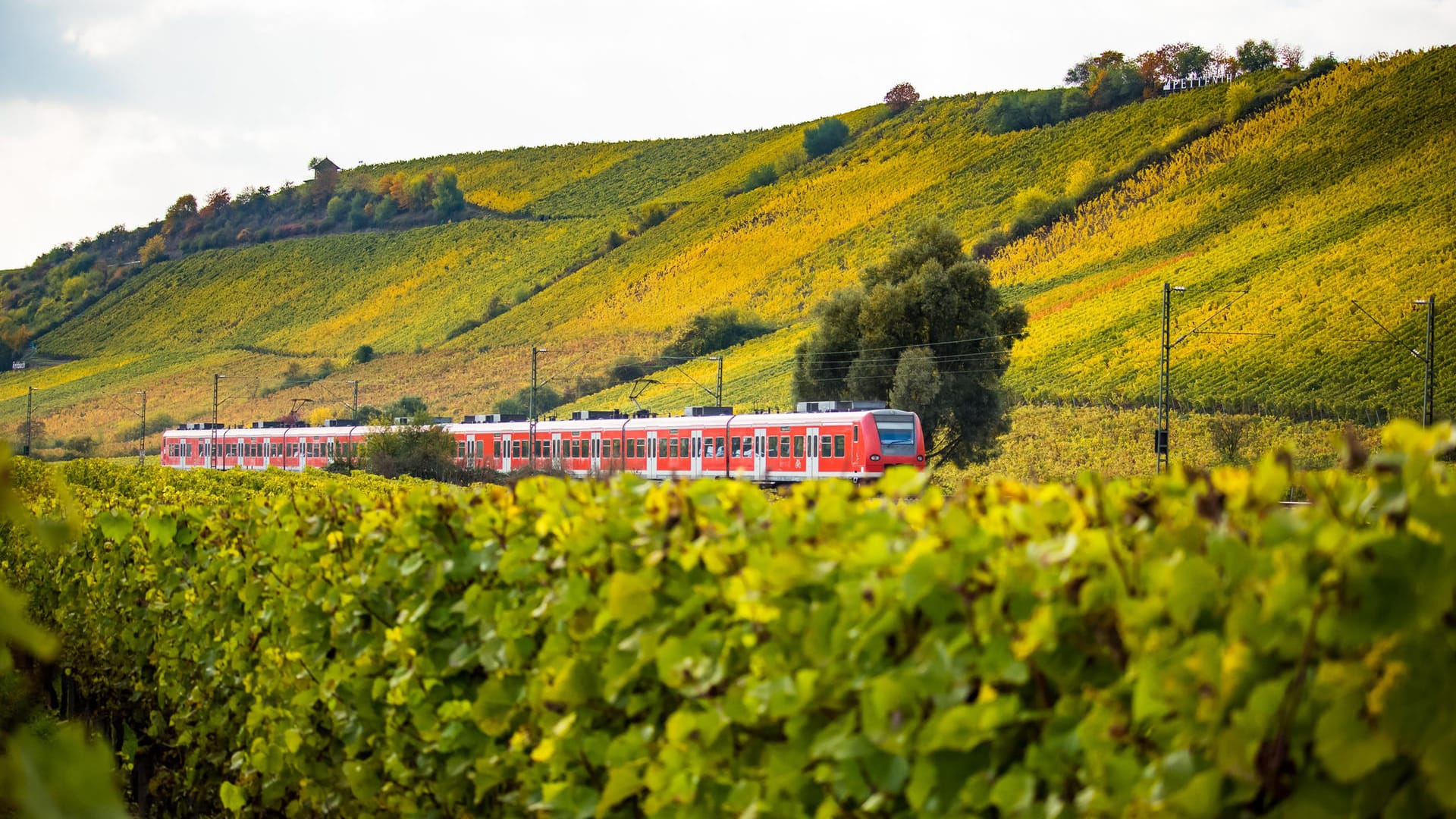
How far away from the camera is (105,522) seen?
7.41 meters

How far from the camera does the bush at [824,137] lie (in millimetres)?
130050

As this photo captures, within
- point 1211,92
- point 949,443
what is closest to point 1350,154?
point 1211,92

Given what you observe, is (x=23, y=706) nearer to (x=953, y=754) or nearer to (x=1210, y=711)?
(x=953, y=754)

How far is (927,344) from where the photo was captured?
52.2m

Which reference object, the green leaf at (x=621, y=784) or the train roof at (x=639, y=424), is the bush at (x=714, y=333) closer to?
the train roof at (x=639, y=424)

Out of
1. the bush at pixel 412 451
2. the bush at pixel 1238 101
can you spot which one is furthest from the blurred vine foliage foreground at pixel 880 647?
the bush at pixel 1238 101

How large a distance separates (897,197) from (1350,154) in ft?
116

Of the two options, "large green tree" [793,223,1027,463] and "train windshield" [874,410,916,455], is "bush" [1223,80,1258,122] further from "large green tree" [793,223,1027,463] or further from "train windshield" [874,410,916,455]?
"train windshield" [874,410,916,455]

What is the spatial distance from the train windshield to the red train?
0.06ft

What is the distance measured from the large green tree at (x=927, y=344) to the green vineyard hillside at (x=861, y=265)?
6836 mm

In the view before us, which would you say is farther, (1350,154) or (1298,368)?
(1350,154)

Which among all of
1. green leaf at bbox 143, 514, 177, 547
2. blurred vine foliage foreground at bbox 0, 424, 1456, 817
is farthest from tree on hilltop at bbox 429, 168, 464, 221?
blurred vine foliage foreground at bbox 0, 424, 1456, 817

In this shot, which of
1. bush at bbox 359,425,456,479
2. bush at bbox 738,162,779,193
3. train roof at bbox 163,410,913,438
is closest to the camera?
train roof at bbox 163,410,913,438

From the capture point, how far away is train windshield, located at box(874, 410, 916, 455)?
35094 mm
